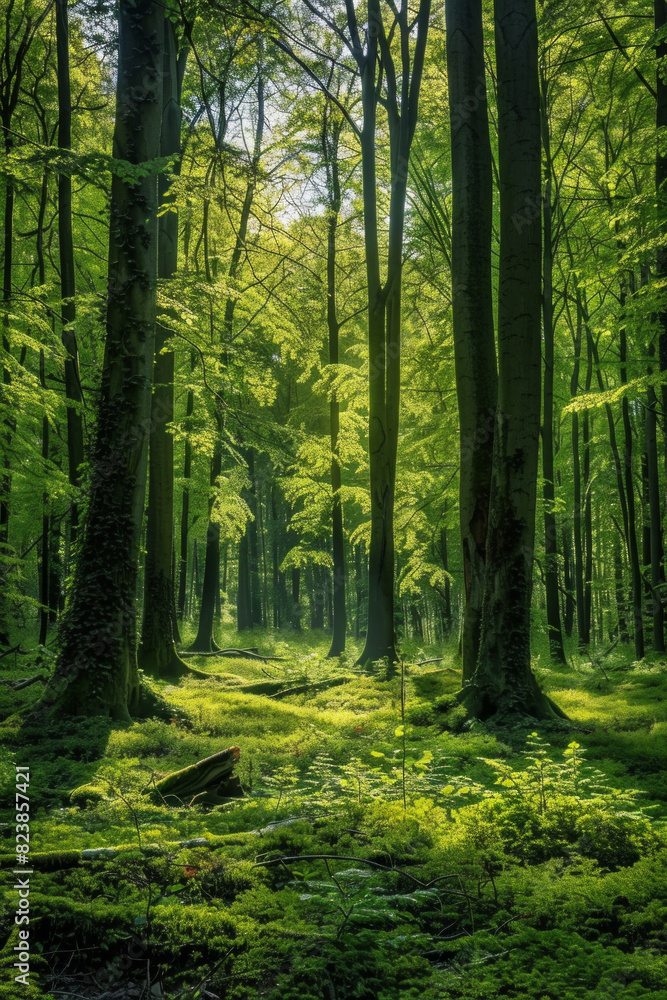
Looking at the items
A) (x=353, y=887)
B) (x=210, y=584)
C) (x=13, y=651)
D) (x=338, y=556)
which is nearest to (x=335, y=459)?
(x=338, y=556)

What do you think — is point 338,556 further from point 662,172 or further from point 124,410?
point 662,172

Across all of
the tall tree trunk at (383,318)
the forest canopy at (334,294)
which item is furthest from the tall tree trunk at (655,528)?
the tall tree trunk at (383,318)

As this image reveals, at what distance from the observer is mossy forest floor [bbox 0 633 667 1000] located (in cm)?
218

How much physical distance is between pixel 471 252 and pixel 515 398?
237 cm

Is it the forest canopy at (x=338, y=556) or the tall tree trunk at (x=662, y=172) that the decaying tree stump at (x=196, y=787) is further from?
the tall tree trunk at (x=662, y=172)

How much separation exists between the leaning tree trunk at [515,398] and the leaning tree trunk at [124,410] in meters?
3.78

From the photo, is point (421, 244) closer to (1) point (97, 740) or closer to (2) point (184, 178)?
(2) point (184, 178)

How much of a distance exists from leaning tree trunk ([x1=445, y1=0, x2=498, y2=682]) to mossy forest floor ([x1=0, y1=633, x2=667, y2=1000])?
3.62 metres

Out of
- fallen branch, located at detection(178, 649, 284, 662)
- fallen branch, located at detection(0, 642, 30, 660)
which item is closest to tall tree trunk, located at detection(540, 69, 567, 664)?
fallen branch, located at detection(178, 649, 284, 662)

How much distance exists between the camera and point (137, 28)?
7.10m

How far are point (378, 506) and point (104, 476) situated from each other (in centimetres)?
561

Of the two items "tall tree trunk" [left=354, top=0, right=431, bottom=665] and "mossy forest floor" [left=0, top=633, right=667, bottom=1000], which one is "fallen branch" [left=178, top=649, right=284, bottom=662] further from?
"mossy forest floor" [left=0, top=633, right=667, bottom=1000]

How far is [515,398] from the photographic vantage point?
6.48 m

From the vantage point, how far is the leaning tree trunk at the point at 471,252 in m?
7.65
